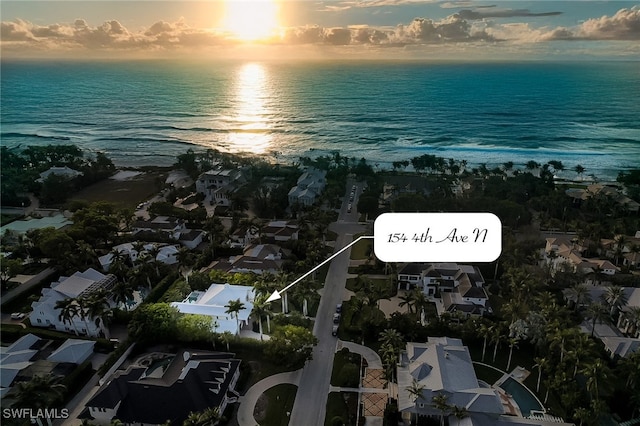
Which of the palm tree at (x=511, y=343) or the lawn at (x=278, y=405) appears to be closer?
the lawn at (x=278, y=405)

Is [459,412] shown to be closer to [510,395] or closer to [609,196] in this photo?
[510,395]

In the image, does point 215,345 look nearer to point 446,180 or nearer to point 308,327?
point 308,327

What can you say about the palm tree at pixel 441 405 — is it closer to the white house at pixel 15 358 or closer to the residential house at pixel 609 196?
the white house at pixel 15 358

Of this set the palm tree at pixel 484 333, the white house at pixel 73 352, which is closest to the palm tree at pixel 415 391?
the palm tree at pixel 484 333

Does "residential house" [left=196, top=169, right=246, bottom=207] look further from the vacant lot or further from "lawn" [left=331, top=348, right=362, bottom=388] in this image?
"lawn" [left=331, top=348, right=362, bottom=388]

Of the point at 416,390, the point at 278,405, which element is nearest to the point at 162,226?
the point at 278,405

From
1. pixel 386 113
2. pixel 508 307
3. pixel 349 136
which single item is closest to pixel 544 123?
pixel 386 113

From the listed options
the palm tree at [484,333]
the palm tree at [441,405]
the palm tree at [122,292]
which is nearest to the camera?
the palm tree at [441,405]
